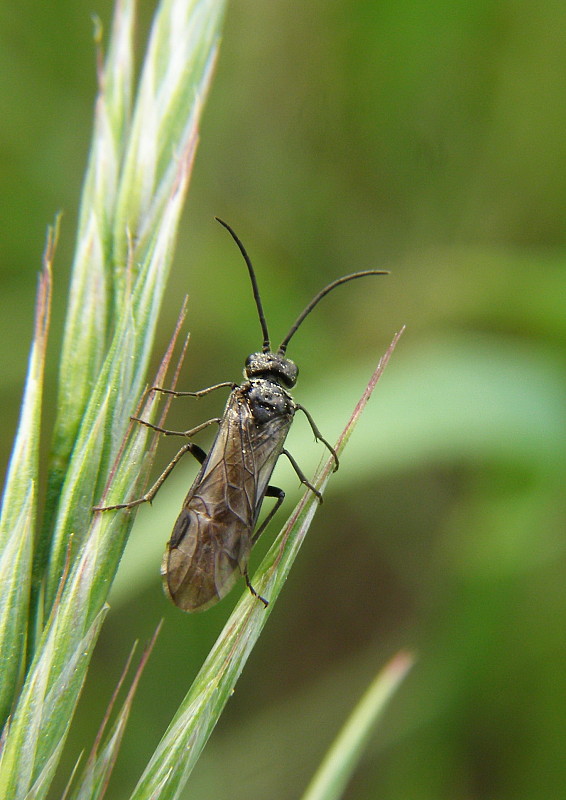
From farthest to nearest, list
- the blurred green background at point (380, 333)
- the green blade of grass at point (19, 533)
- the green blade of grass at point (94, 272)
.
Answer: the blurred green background at point (380, 333) < the green blade of grass at point (94, 272) < the green blade of grass at point (19, 533)

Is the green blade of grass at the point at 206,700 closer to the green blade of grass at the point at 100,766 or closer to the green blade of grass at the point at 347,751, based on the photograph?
the green blade of grass at the point at 100,766

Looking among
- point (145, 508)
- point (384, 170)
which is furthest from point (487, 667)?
point (384, 170)

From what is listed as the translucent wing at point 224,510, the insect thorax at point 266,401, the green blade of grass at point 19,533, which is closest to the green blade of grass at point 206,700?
A: the green blade of grass at point 19,533

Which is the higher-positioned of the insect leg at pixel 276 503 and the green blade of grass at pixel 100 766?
the insect leg at pixel 276 503

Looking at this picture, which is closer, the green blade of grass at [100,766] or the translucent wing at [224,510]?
the green blade of grass at [100,766]

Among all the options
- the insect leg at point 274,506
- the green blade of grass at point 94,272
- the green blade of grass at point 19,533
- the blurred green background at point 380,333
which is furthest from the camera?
the blurred green background at point 380,333

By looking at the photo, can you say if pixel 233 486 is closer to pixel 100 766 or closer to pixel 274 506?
pixel 274 506

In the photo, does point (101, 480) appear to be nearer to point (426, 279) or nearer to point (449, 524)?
point (449, 524)
